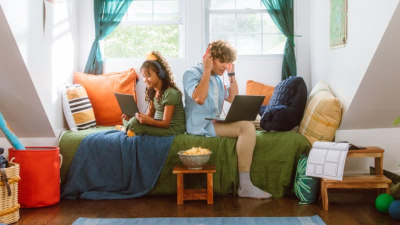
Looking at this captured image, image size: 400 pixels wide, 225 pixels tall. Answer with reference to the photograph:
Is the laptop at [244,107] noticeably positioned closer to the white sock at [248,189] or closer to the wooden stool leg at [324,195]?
the white sock at [248,189]

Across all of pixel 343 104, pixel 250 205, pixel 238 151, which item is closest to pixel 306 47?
pixel 343 104

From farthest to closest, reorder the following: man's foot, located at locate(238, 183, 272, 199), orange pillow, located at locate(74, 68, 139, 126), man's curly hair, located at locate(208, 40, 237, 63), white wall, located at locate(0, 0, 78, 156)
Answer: orange pillow, located at locate(74, 68, 139, 126)
man's curly hair, located at locate(208, 40, 237, 63)
man's foot, located at locate(238, 183, 272, 199)
white wall, located at locate(0, 0, 78, 156)

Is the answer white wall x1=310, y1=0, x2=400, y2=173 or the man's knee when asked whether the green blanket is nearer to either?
the man's knee

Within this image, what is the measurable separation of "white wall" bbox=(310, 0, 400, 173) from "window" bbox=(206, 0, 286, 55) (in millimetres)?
410

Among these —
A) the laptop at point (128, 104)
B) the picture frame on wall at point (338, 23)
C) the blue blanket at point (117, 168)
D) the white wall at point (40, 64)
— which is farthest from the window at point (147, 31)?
the picture frame on wall at point (338, 23)

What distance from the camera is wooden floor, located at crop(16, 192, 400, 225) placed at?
128 inches

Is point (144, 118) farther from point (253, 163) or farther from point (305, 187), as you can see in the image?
point (305, 187)

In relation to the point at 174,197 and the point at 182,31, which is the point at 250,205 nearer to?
the point at 174,197

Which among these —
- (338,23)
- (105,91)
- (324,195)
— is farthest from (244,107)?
(105,91)

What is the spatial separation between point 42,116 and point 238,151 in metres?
1.58

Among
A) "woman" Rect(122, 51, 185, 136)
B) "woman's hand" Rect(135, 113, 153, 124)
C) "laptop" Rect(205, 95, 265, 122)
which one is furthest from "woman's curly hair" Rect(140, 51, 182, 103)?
"laptop" Rect(205, 95, 265, 122)

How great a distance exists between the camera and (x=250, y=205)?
357cm

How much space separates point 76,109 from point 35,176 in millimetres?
984

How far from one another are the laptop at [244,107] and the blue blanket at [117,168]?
525mm
